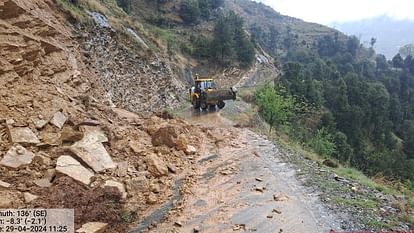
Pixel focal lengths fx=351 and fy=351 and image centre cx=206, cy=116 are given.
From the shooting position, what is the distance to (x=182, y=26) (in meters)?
53.5

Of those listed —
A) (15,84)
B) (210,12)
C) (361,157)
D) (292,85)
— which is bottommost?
(361,157)

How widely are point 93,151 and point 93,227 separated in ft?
11.1

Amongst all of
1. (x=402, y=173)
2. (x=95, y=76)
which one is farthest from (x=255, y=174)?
(x=402, y=173)

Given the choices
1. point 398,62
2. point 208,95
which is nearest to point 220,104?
point 208,95

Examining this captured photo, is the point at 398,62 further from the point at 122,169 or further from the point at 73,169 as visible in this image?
the point at 73,169

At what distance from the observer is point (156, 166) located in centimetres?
1175

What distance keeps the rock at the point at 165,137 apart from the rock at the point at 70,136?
309cm

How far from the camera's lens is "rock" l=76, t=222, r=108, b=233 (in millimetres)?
7945

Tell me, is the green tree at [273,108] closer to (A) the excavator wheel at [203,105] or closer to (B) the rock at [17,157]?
(A) the excavator wheel at [203,105]

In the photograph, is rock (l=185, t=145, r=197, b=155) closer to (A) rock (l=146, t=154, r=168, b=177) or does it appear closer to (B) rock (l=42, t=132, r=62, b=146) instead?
(A) rock (l=146, t=154, r=168, b=177)

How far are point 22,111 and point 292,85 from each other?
126 ft

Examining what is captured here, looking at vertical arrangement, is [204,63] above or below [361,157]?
above

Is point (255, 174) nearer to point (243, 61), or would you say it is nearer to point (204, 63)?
point (204, 63)

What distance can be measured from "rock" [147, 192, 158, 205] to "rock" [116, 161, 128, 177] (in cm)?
114
